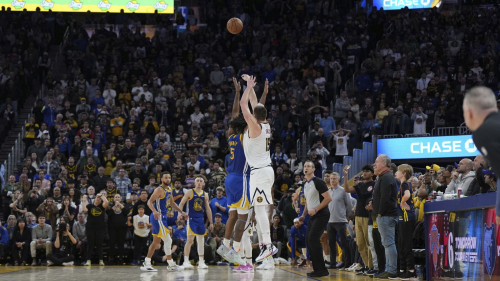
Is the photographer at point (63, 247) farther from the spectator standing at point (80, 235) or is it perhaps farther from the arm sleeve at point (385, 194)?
the arm sleeve at point (385, 194)

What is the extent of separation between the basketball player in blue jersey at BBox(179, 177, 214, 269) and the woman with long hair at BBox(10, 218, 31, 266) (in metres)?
6.22

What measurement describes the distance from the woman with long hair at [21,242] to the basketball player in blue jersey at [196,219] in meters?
6.22

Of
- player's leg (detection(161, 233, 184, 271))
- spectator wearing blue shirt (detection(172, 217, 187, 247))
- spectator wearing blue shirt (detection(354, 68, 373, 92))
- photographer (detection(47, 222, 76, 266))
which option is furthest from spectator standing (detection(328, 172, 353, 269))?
spectator wearing blue shirt (detection(354, 68, 373, 92))

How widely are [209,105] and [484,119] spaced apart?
2097 cm

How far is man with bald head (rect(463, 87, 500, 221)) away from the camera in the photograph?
510 cm

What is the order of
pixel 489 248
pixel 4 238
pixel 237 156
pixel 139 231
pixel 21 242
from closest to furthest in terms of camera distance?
pixel 489 248, pixel 237 156, pixel 139 231, pixel 21 242, pixel 4 238

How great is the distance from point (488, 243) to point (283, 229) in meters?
10.8

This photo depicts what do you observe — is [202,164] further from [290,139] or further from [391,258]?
[391,258]

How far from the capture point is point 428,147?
2044 centimetres

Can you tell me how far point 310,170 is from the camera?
12.0m

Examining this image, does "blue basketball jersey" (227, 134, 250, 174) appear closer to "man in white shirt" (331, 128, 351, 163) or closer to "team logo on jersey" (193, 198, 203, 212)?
"team logo on jersey" (193, 198, 203, 212)

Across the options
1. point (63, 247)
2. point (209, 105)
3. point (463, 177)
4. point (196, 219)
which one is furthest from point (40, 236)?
point (463, 177)

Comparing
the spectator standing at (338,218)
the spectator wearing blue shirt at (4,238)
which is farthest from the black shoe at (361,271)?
the spectator wearing blue shirt at (4,238)

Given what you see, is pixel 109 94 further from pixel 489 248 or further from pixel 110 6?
pixel 489 248
